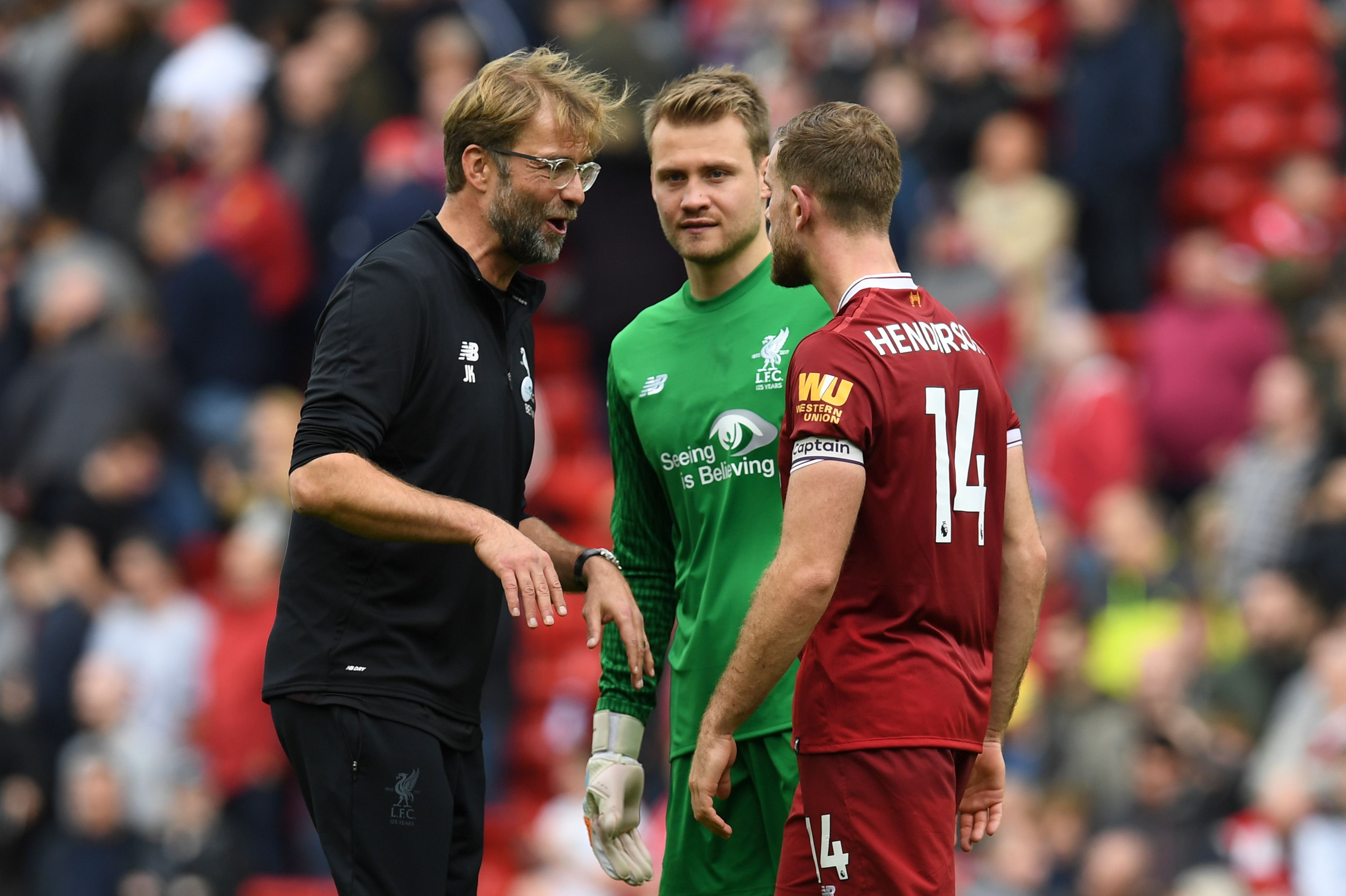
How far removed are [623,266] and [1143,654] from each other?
161 inches

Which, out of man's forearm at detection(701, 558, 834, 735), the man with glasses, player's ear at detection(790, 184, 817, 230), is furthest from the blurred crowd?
player's ear at detection(790, 184, 817, 230)

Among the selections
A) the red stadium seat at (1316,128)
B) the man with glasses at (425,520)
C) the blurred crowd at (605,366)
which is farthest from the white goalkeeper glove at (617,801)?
the red stadium seat at (1316,128)

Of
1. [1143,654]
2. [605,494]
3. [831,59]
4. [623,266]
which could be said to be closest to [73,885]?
[605,494]

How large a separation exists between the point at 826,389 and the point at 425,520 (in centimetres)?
102

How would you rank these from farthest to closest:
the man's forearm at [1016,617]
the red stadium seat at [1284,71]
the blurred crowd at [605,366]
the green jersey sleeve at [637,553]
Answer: the red stadium seat at [1284,71], the blurred crowd at [605,366], the green jersey sleeve at [637,553], the man's forearm at [1016,617]

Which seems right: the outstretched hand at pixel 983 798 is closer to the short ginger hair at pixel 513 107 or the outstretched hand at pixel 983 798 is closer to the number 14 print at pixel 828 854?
the number 14 print at pixel 828 854

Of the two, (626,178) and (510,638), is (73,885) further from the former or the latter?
(626,178)

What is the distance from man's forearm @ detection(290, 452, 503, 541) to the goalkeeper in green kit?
96 centimetres

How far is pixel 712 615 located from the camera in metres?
5.46

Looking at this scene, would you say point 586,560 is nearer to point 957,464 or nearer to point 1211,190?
point 957,464

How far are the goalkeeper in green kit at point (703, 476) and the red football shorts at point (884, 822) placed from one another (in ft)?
1.96

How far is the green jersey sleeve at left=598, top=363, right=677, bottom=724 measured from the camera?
18.7ft

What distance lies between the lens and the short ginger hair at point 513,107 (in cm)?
516

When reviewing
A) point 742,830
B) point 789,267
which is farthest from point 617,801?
point 789,267
